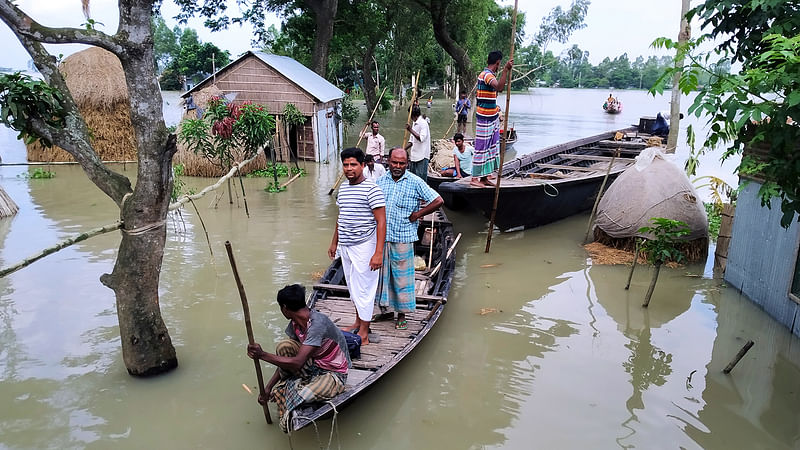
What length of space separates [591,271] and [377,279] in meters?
4.11

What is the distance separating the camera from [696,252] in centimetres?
776

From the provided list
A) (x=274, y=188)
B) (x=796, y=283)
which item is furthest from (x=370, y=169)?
(x=274, y=188)

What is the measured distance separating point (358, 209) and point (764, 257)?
15.0 ft

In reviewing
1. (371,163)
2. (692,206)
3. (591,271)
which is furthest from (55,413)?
(692,206)

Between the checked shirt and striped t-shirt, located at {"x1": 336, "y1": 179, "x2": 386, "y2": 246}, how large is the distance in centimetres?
37

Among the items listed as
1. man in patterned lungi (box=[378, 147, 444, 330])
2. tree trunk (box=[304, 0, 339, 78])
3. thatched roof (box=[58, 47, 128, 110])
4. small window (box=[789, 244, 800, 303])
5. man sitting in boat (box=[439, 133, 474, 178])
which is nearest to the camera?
man in patterned lungi (box=[378, 147, 444, 330])

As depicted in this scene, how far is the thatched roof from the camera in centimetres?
1375

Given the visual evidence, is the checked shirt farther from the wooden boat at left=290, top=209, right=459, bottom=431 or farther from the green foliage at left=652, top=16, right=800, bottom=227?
the green foliage at left=652, top=16, right=800, bottom=227

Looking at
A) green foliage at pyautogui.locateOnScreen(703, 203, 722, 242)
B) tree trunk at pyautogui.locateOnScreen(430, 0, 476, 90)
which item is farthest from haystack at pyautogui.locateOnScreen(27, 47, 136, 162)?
green foliage at pyautogui.locateOnScreen(703, 203, 722, 242)

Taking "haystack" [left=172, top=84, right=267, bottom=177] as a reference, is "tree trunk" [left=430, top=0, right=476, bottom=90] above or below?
above

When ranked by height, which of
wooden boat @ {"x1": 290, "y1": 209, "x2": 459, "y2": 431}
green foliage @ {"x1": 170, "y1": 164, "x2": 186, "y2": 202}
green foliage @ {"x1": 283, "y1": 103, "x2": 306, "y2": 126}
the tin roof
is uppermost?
the tin roof

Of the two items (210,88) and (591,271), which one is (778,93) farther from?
(210,88)

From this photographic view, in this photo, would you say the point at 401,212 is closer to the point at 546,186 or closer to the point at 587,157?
the point at 546,186

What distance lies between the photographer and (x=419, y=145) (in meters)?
9.27
